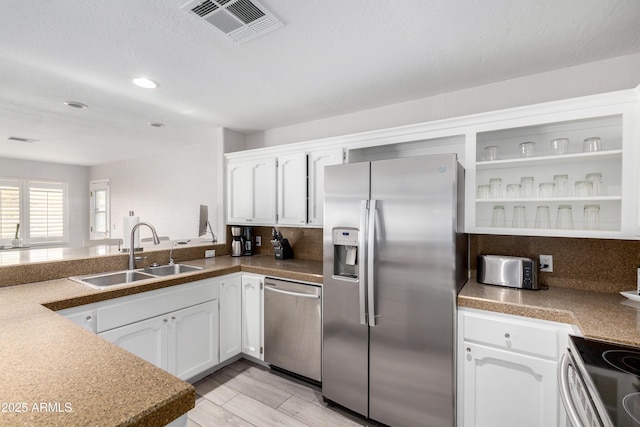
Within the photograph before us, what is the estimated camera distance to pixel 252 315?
9.11 feet

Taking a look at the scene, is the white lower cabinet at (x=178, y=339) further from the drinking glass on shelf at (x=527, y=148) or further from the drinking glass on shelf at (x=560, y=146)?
the drinking glass on shelf at (x=560, y=146)

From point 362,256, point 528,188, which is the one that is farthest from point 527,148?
point 362,256

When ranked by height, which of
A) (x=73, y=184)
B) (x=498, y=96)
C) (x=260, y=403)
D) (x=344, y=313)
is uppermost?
(x=498, y=96)

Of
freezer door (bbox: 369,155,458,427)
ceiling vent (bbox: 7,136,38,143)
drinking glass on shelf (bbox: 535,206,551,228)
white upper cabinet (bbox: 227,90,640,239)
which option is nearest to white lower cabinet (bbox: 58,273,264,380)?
freezer door (bbox: 369,155,458,427)

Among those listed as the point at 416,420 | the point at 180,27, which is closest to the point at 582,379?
the point at 416,420

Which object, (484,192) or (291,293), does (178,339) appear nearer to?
(291,293)

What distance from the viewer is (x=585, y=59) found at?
6.45 feet

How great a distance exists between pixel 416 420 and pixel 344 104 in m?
2.47

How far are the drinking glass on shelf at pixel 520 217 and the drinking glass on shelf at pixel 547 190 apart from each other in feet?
0.55

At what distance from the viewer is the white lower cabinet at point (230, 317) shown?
2684 mm

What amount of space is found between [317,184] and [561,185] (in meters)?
1.81

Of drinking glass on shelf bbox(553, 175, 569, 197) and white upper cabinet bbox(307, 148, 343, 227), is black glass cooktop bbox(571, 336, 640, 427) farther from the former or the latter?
white upper cabinet bbox(307, 148, 343, 227)

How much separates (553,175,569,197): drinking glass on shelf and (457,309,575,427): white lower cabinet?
85 cm

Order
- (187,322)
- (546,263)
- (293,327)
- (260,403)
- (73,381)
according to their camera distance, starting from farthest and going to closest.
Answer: (293,327) < (187,322) < (260,403) < (546,263) < (73,381)
